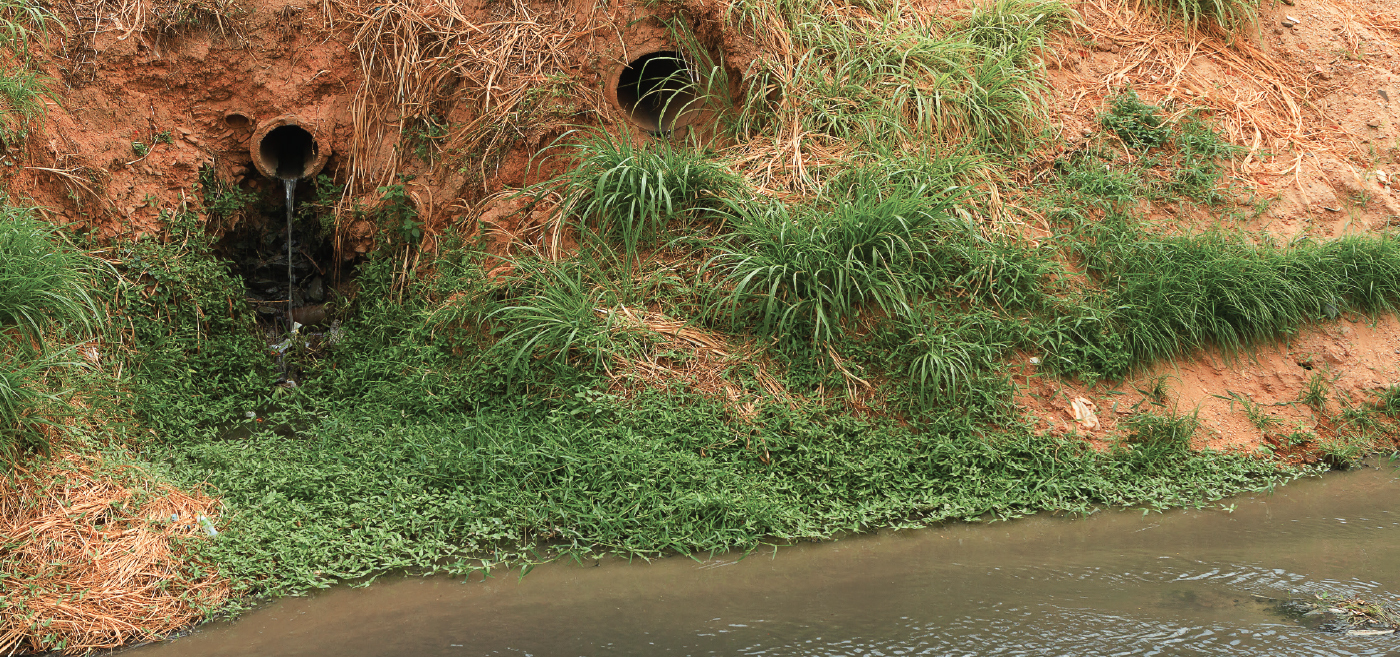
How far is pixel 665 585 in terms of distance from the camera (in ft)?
12.6

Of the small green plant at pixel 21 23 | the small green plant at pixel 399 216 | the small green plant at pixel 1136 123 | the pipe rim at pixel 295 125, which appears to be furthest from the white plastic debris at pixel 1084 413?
the small green plant at pixel 21 23

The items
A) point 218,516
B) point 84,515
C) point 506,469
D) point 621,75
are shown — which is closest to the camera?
point 84,515

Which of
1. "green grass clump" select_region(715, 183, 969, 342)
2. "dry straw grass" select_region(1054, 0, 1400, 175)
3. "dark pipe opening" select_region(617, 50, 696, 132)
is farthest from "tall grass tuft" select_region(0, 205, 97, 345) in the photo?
"dry straw grass" select_region(1054, 0, 1400, 175)

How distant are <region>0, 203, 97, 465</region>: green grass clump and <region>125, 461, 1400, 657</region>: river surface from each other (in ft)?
3.84

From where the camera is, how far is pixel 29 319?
4.25 metres

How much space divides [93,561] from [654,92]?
3967mm

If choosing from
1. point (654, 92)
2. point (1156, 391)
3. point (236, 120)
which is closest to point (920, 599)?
point (1156, 391)

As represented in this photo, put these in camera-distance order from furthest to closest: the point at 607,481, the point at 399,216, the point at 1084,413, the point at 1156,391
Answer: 1. the point at 399,216
2. the point at 1156,391
3. the point at 1084,413
4. the point at 607,481

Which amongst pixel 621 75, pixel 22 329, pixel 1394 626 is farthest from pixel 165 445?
pixel 1394 626

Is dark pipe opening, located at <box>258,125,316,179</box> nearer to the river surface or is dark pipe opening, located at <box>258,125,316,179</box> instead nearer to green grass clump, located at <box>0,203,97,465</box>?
green grass clump, located at <box>0,203,97,465</box>

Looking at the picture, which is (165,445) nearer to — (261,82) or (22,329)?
(22,329)

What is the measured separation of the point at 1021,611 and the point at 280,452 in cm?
338

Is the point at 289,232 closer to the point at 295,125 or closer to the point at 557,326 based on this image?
the point at 295,125

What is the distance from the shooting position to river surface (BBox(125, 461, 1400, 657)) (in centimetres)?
337
